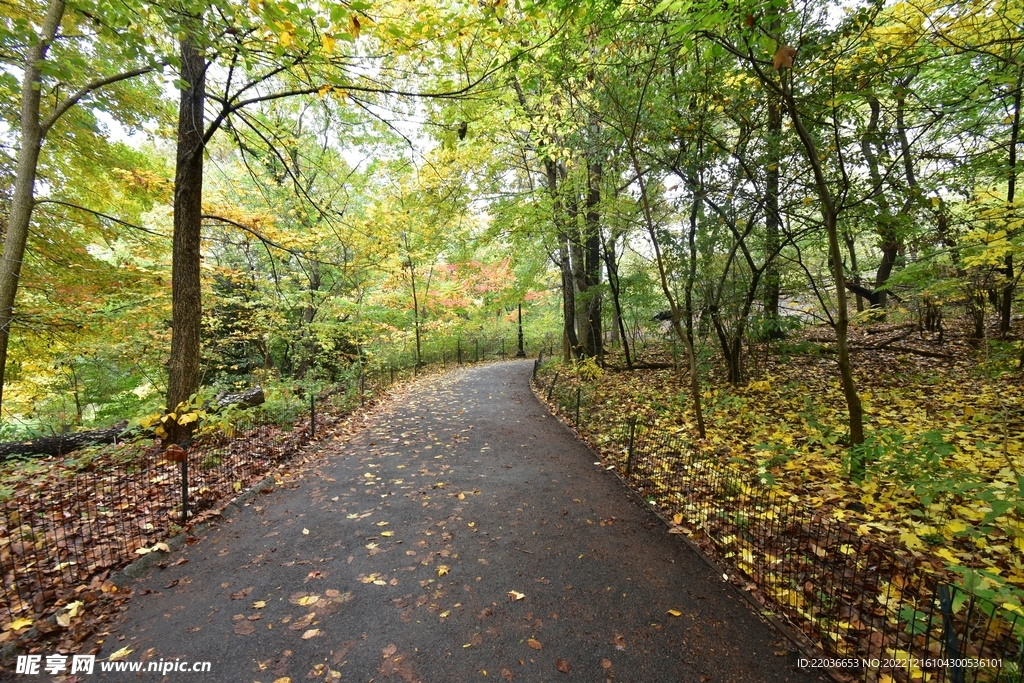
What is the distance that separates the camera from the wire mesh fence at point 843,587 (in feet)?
8.28

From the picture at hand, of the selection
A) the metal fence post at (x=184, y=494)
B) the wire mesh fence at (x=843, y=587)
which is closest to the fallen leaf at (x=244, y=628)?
the metal fence post at (x=184, y=494)

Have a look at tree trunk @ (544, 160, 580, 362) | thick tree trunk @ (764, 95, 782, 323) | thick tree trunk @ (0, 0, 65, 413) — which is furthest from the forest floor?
thick tree trunk @ (0, 0, 65, 413)

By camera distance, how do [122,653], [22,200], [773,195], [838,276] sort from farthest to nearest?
[773,195] < [22,200] < [838,276] < [122,653]

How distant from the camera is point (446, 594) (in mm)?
3666

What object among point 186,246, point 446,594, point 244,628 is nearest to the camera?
point 244,628

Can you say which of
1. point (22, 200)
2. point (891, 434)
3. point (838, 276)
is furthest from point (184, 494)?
point (838, 276)

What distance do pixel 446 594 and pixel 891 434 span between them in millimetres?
4960

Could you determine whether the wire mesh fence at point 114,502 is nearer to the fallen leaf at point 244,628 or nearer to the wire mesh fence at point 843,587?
the fallen leaf at point 244,628

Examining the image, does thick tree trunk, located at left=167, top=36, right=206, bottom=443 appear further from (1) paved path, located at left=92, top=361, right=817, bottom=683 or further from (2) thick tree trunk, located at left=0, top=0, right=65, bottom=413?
(1) paved path, located at left=92, top=361, right=817, bottom=683

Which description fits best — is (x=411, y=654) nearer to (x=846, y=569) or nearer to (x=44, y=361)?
(x=846, y=569)

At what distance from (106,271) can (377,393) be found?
6.87 meters

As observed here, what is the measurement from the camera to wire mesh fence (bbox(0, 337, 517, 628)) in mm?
3541

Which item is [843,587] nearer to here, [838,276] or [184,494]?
[838,276]

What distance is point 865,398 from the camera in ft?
25.5
